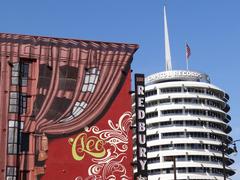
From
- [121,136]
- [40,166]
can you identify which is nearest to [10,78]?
[40,166]

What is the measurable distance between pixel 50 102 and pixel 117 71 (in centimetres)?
1035

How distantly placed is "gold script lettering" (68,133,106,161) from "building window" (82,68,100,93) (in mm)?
6305

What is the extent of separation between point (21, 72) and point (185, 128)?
78.8 m

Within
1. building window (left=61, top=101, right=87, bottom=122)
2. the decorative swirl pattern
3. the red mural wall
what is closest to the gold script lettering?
the red mural wall

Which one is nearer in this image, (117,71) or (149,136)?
(117,71)

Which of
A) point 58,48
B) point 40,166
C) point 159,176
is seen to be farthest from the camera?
point 159,176

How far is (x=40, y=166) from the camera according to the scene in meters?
63.8

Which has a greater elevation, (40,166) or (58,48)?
(58,48)

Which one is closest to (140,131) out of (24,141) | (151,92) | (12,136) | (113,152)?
(113,152)

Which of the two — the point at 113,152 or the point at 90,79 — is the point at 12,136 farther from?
the point at 113,152

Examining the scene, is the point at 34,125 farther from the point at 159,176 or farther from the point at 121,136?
the point at 159,176

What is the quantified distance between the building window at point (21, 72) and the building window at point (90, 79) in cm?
791

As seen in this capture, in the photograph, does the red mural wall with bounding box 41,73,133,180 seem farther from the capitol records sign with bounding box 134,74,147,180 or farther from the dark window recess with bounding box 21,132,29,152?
the dark window recess with bounding box 21,132,29,152

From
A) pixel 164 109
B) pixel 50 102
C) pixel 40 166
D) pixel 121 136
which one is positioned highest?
pixel 164 109
